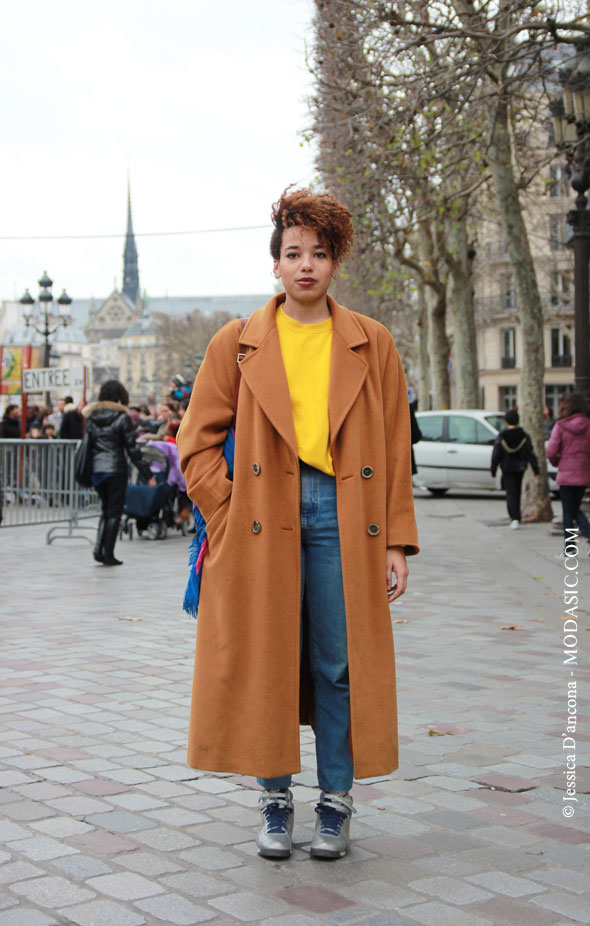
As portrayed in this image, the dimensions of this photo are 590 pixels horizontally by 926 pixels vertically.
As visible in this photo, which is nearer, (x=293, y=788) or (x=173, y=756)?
(x=293, y=788)

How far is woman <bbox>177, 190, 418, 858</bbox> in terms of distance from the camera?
353 cm

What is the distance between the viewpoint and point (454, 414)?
23844mm

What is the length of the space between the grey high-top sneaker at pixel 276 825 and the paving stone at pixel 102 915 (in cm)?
56

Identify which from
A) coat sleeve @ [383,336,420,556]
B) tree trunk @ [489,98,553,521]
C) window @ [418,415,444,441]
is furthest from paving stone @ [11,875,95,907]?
window @ [418,415,444,441]

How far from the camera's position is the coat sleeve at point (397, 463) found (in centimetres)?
369

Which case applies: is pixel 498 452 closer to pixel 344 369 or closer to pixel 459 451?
pixel 459 451

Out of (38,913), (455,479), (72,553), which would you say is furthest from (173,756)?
(455,479)

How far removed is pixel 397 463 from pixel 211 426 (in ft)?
1.91

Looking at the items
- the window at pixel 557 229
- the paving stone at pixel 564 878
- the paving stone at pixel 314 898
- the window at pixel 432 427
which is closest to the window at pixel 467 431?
the window at pixel 432 427

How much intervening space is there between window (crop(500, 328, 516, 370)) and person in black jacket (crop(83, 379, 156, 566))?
5865 cm

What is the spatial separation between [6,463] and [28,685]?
10.1 metres

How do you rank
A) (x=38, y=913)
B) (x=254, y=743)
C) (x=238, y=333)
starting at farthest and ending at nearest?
(x=238, y=333) < (x=254, y=743) < (x=38, y=913)

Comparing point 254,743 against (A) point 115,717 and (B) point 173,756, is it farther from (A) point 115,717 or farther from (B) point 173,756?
(A) point 115,717

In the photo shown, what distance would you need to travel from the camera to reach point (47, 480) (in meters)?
16.0
